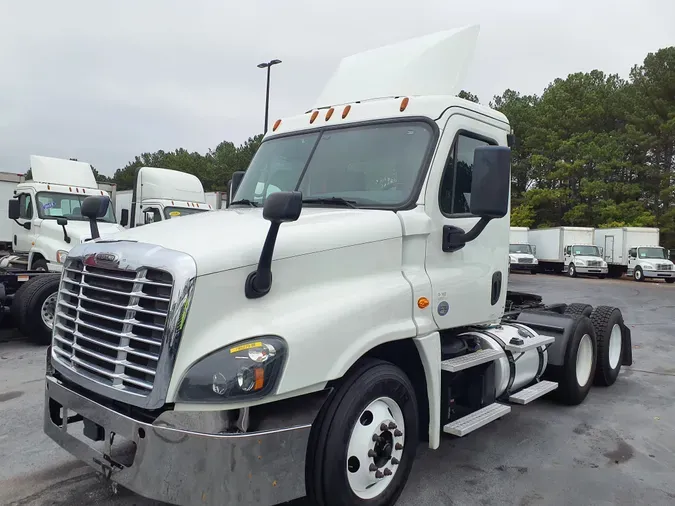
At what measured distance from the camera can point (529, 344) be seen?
16.3 ft

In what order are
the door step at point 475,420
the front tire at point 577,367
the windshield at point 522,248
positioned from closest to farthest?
the door step at point 475,420 → the front tire at point 577,367 → the windshield at point 522,248

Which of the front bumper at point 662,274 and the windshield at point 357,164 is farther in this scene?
the front bumper at point 662,274

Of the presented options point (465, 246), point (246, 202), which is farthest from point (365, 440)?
point (246, 202)

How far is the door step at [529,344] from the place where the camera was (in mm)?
4766

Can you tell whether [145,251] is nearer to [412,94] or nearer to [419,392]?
[419,392]

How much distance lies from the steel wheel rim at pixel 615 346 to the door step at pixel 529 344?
1.67 meters

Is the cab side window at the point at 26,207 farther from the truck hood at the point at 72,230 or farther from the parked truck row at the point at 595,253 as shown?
the parked truck row at the point at 595,253

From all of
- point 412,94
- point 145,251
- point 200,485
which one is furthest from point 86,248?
point 412,94

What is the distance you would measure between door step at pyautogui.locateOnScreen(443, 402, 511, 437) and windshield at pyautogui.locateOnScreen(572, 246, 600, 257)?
30.5 m

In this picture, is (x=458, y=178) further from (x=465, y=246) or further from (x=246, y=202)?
(x=246, y=202)

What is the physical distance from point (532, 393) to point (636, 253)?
28934 millimetres

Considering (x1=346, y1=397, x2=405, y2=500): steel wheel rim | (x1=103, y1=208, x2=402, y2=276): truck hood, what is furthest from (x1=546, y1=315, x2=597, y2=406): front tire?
(x1=103, y1=208, x2=402, y2=276): truck hood

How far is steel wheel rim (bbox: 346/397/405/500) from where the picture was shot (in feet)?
10.6

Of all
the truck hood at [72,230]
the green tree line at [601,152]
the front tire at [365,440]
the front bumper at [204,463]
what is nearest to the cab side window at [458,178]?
the front tire at [365,440]
